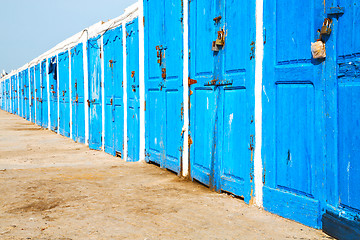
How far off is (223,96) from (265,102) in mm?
927

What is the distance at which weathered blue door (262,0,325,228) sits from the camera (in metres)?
4.02

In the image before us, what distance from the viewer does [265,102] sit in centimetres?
472

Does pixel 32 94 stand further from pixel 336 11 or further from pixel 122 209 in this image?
pixel 336 11

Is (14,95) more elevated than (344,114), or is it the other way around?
(14,95)

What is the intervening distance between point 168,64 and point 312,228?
401 centimetres

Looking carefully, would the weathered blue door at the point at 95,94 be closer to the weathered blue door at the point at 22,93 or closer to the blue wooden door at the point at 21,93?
the weathered blue door at the point at 22,93

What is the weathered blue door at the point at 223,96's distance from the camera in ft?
16.5

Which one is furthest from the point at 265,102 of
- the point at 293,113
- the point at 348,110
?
the point at 348,110

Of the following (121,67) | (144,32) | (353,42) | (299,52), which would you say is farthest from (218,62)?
(121,67)

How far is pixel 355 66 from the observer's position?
140 inches

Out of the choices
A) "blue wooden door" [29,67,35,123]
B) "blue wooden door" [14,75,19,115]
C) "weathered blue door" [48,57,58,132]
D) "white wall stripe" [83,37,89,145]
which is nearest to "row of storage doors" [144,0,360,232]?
"white wall stripe" [83,37,89,145]

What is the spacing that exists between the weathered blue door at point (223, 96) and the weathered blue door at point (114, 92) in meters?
3.32

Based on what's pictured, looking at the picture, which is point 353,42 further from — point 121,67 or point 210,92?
point 121,67

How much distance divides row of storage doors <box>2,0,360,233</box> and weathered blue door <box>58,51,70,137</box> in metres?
6.47
